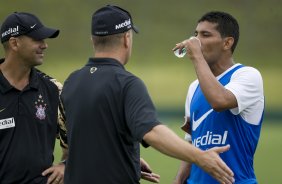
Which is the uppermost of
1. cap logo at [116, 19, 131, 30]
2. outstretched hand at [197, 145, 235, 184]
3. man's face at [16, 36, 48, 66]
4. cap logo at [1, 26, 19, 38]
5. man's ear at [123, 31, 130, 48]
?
cap logo at [116, 19, 131, 30]

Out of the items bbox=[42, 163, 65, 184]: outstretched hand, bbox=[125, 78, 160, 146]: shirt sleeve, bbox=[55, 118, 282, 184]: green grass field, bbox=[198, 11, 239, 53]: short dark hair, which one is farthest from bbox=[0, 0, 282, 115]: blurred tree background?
bbox=[125, 78, 160, 146]: shirt sleeve

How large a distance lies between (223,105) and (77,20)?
97.2 inches

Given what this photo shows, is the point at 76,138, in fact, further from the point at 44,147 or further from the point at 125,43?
the point at 44,147

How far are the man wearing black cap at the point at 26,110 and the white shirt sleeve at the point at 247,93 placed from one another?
2.88 ft

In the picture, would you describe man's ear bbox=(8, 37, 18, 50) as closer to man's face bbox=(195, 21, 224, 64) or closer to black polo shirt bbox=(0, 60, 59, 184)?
black polo shirt bbox=(0, 60, 59, 184)

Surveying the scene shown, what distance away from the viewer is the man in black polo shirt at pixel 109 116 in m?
2.22

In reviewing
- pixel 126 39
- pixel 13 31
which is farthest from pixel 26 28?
pixel 126 39

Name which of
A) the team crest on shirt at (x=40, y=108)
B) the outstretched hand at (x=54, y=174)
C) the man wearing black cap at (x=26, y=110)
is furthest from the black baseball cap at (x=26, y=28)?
the outstretched hand at (x=54, y=174)

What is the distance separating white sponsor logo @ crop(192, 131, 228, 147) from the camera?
9.37 feet

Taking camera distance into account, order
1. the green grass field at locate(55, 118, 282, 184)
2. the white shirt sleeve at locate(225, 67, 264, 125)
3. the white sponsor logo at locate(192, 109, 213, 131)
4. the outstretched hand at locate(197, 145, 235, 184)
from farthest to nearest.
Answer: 1. the green grass field at locate(55, 118, 282, 184)
2. the white sponsor logo at locate(192, 109, 213, 131)
3. the white shirt sleeve at locate(225, 67, 264, 125)
4. the outstretched hand at locate(197, 145, 235, 184)

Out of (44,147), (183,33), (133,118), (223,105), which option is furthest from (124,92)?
(183,33)

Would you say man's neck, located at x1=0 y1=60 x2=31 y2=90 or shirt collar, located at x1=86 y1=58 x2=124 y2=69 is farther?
man's neck, located at x1=0 y1=60 x2=31 y2=90

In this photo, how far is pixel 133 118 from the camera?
2.23 metres

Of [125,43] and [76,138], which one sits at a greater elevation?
[125,43]
